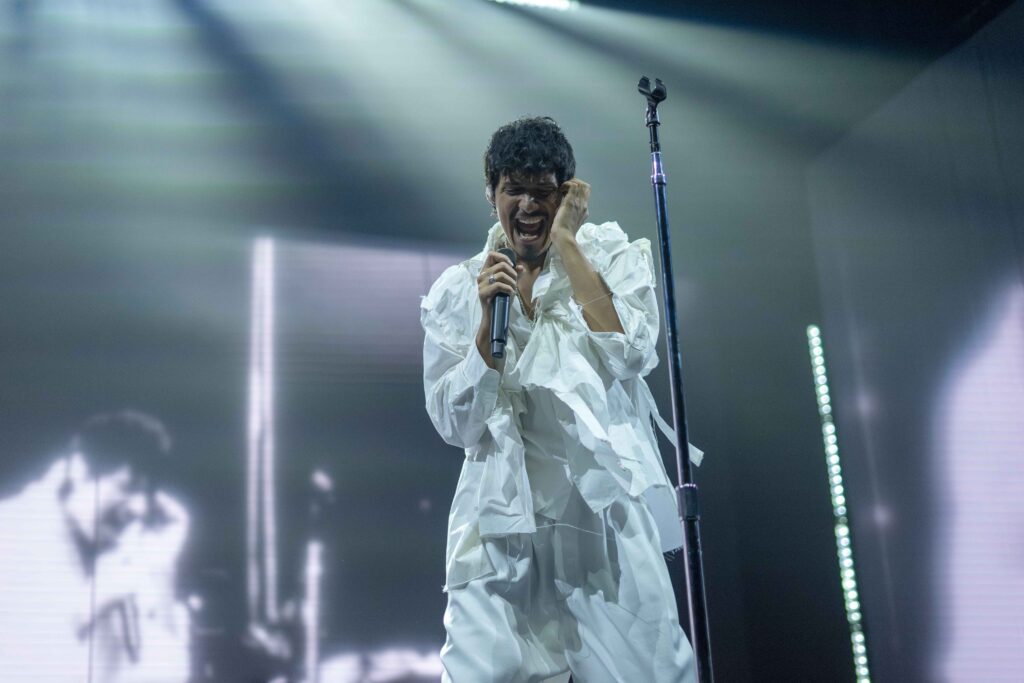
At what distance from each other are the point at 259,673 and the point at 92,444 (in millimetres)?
782

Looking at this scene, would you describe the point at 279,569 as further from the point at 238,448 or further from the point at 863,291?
the point at 863,291

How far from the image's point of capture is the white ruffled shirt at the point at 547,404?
4.39 ft

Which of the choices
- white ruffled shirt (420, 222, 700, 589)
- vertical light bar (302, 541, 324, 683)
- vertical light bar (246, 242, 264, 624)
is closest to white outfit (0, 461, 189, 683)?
vertical light bar (246, 242, 264, 624)

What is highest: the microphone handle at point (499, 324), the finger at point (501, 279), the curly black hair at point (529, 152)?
the curly black hair at point (529, 152)

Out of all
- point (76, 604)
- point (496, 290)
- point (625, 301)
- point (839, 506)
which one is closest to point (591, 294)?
point (625, 301)

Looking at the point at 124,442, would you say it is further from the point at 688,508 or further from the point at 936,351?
the point at 936,351

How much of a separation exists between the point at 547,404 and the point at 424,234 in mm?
1544

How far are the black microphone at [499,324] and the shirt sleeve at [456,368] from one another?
0.05m

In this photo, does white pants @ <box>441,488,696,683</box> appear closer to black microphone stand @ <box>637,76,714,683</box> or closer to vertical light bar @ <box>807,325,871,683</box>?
black microphone stand @ <box>637,76,714,683</box>

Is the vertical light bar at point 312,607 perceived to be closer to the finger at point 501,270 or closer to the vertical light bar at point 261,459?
the vertical light bar at point 261,459

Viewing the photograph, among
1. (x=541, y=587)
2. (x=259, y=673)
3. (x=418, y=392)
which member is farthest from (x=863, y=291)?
(x=259, y=673)

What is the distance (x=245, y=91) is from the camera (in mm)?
2809

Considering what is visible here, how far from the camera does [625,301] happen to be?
1478 millimetres

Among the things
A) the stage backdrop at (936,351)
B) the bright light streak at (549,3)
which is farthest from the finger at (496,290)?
the bright light streak at (549,3)
